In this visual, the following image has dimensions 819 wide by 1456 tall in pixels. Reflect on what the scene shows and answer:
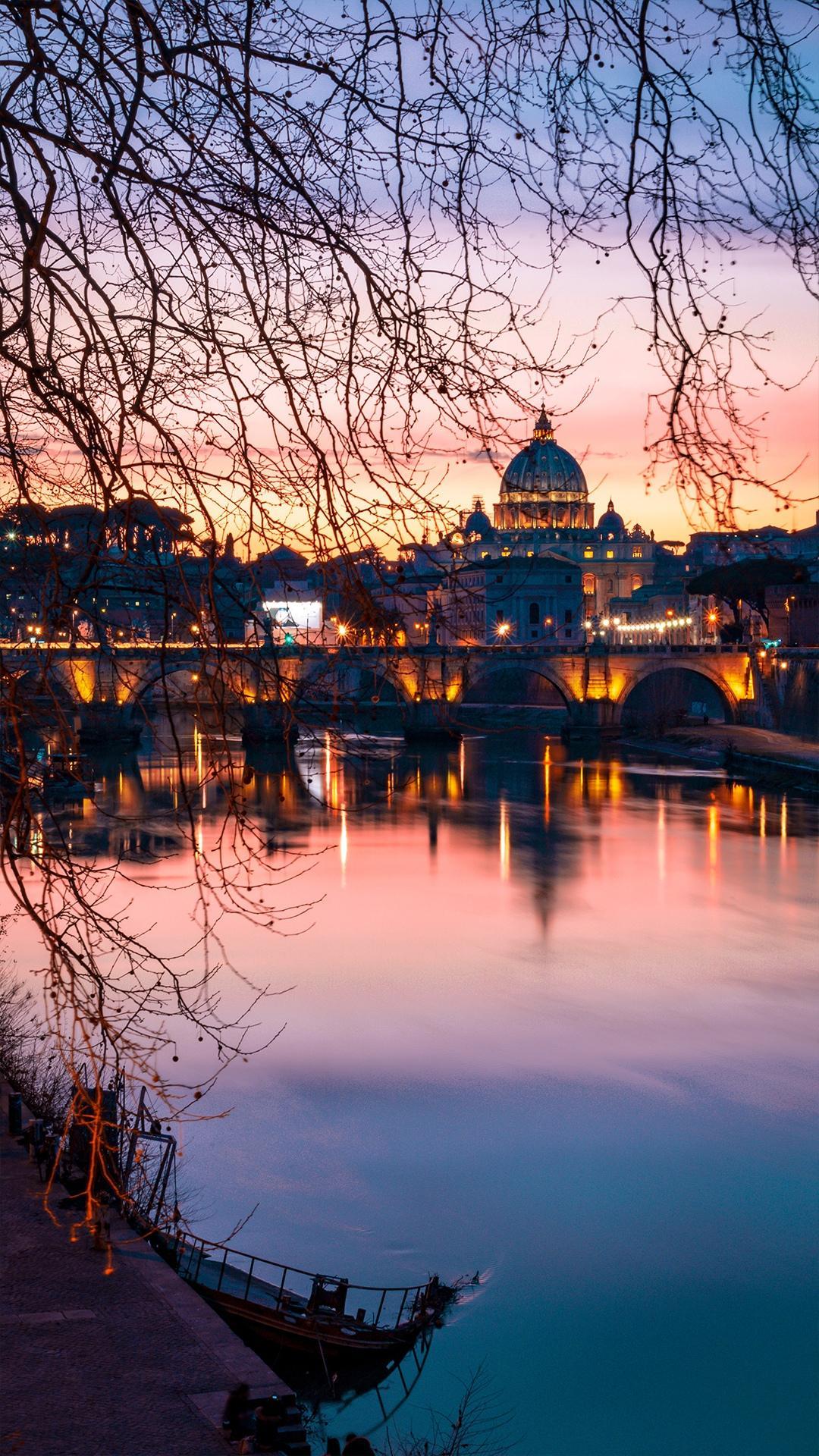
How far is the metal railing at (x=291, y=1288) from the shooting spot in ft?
24.0

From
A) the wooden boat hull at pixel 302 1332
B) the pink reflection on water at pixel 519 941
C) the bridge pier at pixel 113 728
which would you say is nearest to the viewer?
the wooden boat hull at pixel 302 1332

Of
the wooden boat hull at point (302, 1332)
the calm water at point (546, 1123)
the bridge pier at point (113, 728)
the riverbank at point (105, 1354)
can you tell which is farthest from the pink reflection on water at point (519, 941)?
the bridge pier at point (113, 728)

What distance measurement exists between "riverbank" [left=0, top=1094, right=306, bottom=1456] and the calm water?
1.32 meters

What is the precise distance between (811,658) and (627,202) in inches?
1457

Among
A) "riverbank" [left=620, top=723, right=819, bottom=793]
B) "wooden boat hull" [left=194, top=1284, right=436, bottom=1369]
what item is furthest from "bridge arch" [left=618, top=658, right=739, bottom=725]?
"wooden boat hull" [left=194, top=1284, right=436, bottom=1369]

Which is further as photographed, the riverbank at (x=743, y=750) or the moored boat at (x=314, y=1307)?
the riverbank at (x=743, y=750)

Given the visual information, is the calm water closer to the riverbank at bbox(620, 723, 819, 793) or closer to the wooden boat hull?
the wooden boat hull

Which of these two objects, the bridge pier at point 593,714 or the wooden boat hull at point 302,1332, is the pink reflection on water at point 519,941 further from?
the bridge pier at point 593,714

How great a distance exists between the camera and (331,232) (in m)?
2.38

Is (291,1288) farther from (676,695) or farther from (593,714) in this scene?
(676,695)

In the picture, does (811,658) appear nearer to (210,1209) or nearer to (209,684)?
(210,1209)

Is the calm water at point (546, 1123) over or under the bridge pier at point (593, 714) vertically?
under

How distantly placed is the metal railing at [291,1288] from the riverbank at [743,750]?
75.6 ft

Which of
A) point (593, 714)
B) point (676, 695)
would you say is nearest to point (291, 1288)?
point (593, 714)
